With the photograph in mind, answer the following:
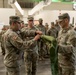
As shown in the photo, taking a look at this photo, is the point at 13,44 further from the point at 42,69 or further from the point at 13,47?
the point at 42,69

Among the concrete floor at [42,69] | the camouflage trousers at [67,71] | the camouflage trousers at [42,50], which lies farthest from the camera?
the camouflage trousers at [42,50]

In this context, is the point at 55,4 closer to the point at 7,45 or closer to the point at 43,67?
the point at 43,67

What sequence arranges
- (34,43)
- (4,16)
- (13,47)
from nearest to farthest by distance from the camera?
(13,47)
(34,43)
(4,16)

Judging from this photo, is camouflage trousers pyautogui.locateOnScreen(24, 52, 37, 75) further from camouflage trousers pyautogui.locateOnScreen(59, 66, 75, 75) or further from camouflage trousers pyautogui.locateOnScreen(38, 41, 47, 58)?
camouflage trousers pyautogui.locateOnScreen(38, 41, 47, 58)

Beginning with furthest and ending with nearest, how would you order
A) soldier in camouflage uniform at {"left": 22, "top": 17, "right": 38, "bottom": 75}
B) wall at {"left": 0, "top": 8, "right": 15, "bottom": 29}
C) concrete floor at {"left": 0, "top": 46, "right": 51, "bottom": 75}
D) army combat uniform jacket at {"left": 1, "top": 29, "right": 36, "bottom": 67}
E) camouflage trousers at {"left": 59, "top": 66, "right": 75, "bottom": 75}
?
wall at {"left": 0, "top": 8, "right": 15, "bottom": 29}, concrete floor at {"left": 0, "top": 46, "right": 51, "bottom": 75}, soldier in camouflage uniform at {"left": 22, "top": 17, "right": 38, "bottom": 75}, army combat uniform jacket at {"left": 1, "top": 29, "right": 36, "bottom": 67}, camouflage trousers at {"left": 59, "top": 66, "right": 75, "bottom": 75}

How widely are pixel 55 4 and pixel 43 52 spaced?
9.98m

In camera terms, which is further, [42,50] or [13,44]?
[42,50]

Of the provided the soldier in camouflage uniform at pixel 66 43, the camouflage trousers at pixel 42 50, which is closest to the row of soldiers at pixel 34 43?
the soldier in camouflage uniform at pixel 66 43

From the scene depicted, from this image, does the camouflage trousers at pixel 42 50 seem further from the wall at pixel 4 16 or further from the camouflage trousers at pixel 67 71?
the camouflage trousers at pixel 67 71

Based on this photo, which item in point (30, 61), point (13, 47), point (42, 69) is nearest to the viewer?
point (13, 47)

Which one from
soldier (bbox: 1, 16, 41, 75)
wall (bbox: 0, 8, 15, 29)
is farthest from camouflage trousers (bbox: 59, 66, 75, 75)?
wall (bbox: 0, 8, 15, 29)

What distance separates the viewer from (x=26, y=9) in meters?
22.0

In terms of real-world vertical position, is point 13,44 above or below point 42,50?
above

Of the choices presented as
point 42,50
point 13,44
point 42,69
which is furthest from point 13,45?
point 42,50
